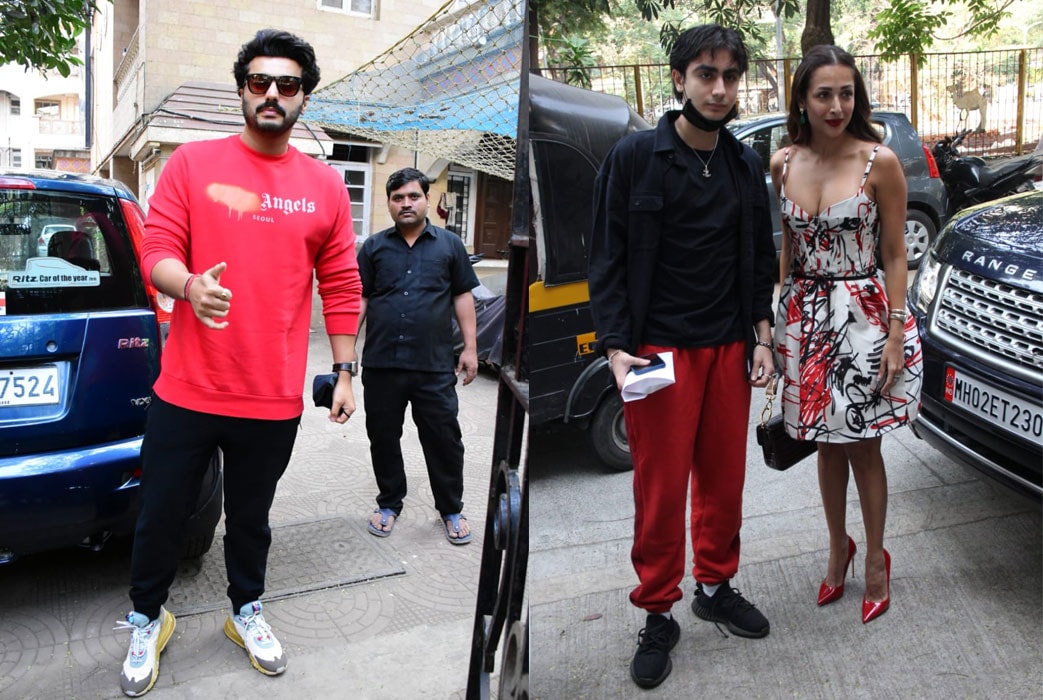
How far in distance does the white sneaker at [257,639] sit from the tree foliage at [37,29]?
3.88m

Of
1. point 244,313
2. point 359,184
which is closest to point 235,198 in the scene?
point 244,313

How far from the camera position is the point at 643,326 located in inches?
38.4

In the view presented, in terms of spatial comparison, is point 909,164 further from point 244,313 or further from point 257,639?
point 257,639

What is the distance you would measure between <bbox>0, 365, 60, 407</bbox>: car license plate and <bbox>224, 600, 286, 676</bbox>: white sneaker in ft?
2.76

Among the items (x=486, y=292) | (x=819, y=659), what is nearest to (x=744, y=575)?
(x=819, y=659)

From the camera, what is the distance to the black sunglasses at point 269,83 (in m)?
2.05

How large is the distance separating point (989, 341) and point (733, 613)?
54 centimetres

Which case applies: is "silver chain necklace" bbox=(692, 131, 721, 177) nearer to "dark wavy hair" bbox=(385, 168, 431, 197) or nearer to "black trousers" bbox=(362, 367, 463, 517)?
"dark wavy hair" bbox=(385, 168, 431, 197)

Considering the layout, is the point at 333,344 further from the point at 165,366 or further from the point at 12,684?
the point at 12,684

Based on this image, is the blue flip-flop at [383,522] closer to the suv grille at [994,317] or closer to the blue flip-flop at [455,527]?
the blue flip-flop at [455,527]

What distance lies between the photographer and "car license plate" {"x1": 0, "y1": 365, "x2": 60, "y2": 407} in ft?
8.03

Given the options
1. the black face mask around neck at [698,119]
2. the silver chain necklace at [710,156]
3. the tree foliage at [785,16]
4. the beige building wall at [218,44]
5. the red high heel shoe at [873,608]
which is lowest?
the red high heel shoe at [873,608]

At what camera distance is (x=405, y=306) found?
9.96ft

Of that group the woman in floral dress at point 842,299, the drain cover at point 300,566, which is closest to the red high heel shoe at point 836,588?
the woman in floral dress at point 842,299
